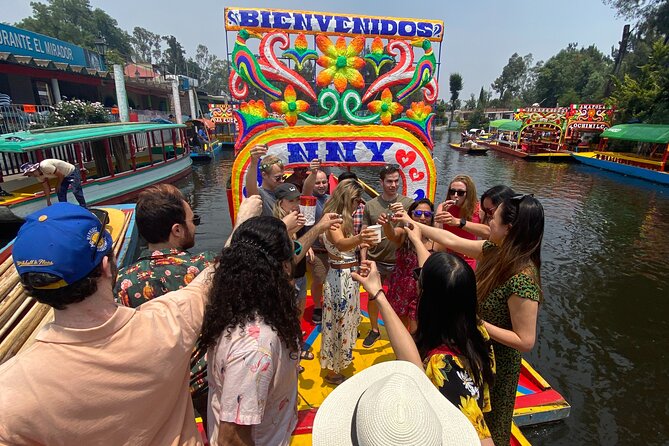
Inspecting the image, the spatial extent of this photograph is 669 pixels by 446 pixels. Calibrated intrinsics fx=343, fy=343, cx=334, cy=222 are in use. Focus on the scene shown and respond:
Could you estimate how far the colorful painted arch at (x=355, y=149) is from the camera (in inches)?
198

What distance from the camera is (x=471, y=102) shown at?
81688mm

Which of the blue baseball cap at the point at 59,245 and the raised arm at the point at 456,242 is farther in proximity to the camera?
the raised arm at the point at 456,242

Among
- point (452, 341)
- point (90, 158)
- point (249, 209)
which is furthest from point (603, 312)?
point (90, 158)

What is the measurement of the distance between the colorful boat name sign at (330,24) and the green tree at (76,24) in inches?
2378

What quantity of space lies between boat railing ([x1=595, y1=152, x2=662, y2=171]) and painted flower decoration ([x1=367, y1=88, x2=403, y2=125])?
22.5m

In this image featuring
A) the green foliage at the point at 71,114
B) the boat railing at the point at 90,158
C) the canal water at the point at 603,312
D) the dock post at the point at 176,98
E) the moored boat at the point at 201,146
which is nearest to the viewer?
the canal water at the point at 603,312

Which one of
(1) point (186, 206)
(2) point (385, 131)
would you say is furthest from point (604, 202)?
(1) point (186, 206)

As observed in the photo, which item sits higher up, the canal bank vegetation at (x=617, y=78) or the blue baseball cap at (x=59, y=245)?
the canal bank vegetation at (x=617, y=78)

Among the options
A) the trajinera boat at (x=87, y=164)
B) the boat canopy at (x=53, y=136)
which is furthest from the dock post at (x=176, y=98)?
the boat canopy at (x=53, y=136)

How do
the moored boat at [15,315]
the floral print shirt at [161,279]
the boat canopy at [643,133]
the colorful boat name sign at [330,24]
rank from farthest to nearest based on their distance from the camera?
the boat canopy at [643,133], the colorful boat name sign at [330,24], the moored boat at [15,315], the floral print shirt at [161,279]

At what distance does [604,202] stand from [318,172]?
16.6 m

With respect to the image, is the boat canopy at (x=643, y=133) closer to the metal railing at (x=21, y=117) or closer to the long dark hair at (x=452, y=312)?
the long dark hair at (x=452, y=312)

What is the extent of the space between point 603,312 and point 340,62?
6899mm

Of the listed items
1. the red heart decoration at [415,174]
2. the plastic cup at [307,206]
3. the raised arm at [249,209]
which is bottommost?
the red heart decoration at [415,174]
